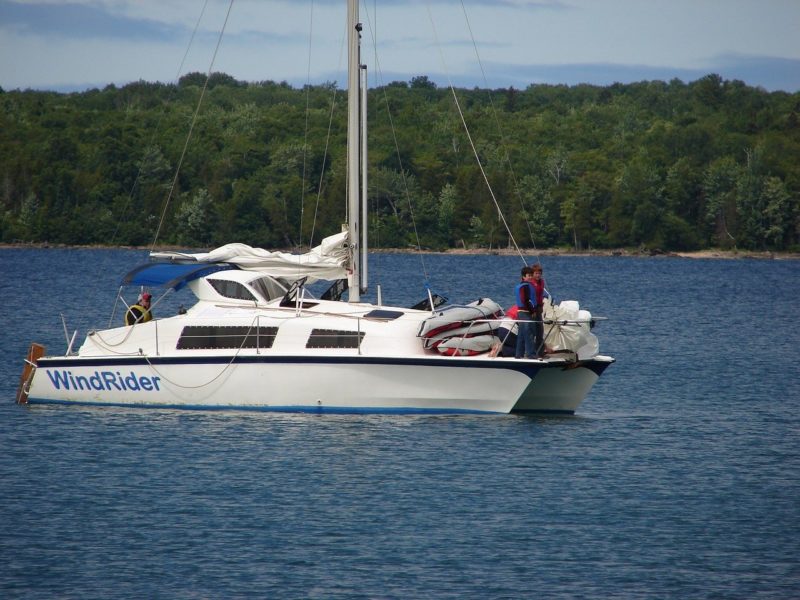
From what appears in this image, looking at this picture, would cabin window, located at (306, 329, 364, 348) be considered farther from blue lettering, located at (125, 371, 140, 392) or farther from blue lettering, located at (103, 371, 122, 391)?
blue lettering, located at (103, 371, 122, 391)

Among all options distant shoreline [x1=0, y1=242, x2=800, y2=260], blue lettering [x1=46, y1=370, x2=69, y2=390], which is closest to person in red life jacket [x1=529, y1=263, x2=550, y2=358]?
blue lettering [x1=46, y1=370, x2=69, y2=390]

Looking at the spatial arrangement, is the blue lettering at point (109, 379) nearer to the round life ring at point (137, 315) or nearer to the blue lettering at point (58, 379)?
the blue lettering at point (58, 379)

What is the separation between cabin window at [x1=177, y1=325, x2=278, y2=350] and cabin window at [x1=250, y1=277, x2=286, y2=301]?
63.3 inches

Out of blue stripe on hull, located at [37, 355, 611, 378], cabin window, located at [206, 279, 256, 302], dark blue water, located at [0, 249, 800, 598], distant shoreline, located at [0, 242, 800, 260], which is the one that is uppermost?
cabin window, located at [206, 279, 256, 302]

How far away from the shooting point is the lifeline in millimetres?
26688

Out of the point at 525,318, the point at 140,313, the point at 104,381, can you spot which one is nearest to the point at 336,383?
the point at 525,318

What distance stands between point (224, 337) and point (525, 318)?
5906mm

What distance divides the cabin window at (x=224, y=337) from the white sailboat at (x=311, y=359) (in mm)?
27

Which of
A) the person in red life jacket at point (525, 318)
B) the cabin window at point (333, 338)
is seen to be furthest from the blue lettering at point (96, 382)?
the person in red life jacket at point (525, 318)

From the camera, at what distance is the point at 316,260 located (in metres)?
28.4

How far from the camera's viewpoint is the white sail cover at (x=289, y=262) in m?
28.3

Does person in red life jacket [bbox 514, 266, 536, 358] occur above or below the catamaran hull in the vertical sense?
above

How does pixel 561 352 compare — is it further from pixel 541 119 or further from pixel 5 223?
pixel 541 119

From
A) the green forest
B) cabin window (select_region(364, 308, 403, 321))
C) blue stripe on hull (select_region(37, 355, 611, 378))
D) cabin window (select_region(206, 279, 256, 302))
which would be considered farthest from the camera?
the green forest
